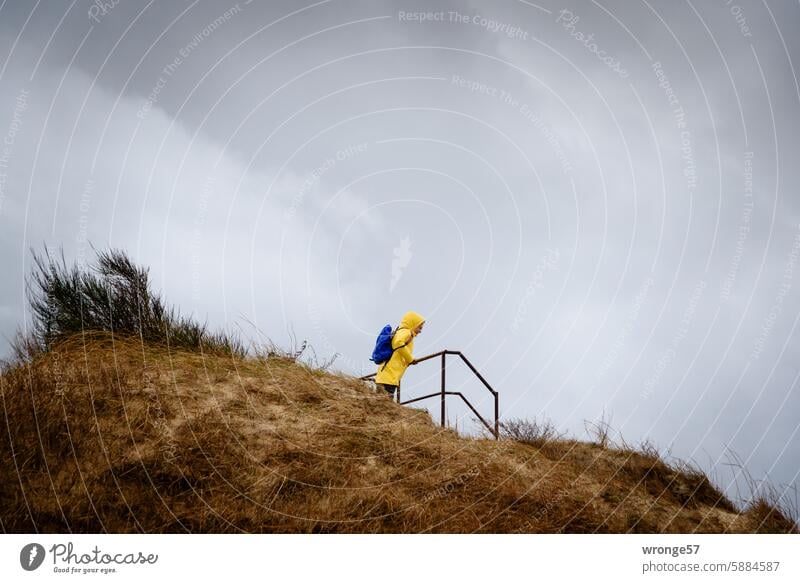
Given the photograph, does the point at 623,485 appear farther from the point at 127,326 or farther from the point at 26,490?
the point at 127,326

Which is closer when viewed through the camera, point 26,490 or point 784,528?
point 26,490

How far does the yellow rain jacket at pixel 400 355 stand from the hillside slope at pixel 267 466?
0.48 meters

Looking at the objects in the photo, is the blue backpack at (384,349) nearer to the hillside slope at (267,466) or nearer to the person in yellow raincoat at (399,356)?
the person in yellow raincoat at (399,356)

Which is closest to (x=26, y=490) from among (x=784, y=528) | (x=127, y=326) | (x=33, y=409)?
(x=33, y=409)

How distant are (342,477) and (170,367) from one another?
401 centimetres

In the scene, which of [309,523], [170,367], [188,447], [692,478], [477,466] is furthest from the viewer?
[692,478]

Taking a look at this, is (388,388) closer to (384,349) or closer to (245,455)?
(384,349)

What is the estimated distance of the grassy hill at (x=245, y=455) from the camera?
6047mm

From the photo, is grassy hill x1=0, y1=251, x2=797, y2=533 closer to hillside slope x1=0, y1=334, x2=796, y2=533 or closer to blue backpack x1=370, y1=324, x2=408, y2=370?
hillside slope x1=0, y1=334, x2=796, y2=533

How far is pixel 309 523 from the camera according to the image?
19.8 ft

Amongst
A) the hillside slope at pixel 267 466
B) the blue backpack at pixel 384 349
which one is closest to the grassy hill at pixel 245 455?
the hillside slope at pixel 267 466

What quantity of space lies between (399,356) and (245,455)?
4082mm

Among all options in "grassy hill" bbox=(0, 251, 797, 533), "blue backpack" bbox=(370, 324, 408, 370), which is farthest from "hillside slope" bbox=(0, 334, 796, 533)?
"blue backpack" bbox=(370, 324, 408, 370)

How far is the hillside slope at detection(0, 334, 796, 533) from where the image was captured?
19.6ft
